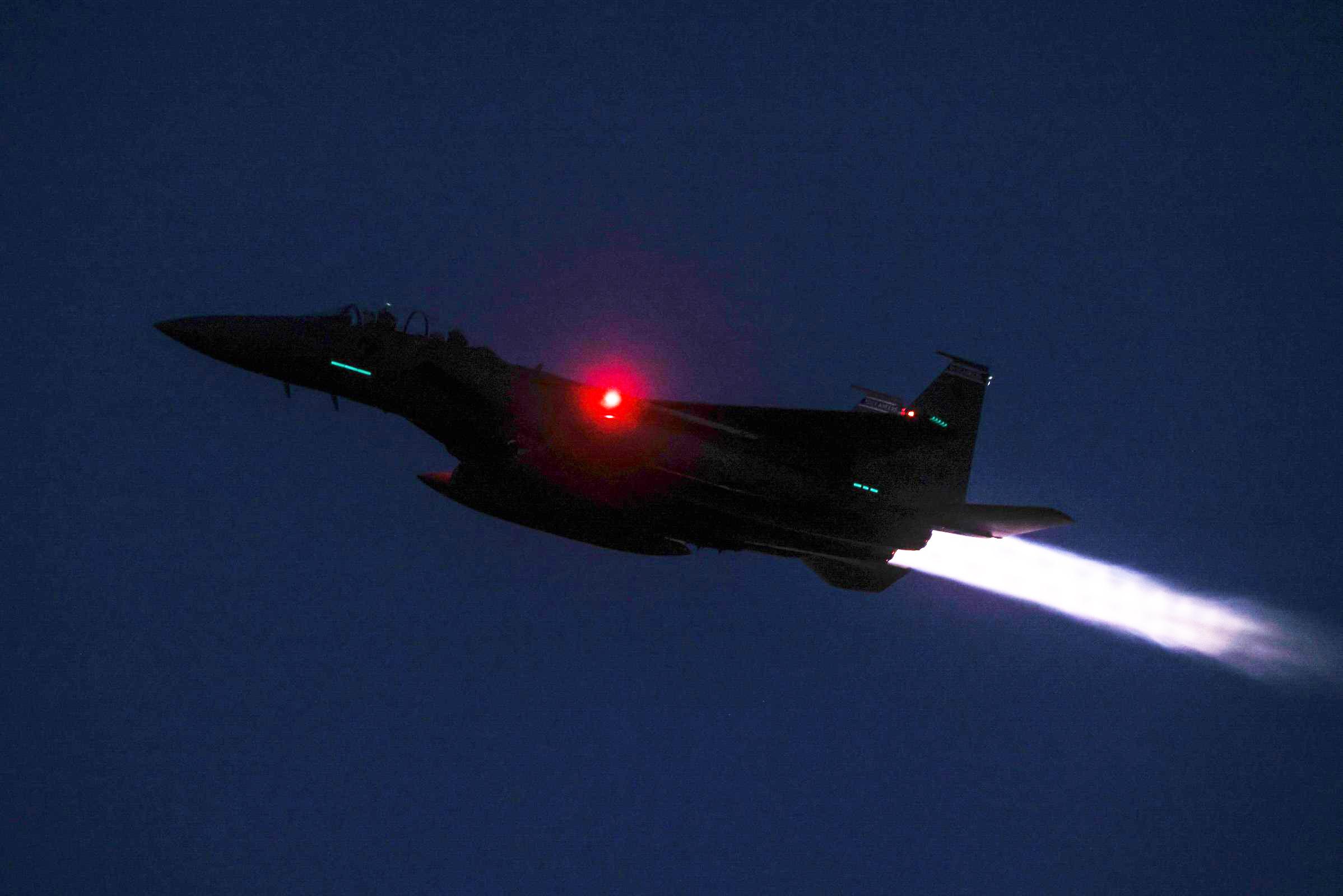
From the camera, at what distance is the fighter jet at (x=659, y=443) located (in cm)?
1936

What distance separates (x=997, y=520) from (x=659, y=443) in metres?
5.75

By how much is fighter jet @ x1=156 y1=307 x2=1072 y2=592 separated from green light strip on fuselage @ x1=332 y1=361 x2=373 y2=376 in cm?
6

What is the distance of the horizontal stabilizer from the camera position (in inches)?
718

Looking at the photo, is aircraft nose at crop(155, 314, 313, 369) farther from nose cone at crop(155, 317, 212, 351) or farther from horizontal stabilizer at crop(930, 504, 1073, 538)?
horizontal stabilizer at crop(930, 504, 1073, 538)

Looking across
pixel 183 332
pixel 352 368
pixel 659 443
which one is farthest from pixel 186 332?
pixel 659 443

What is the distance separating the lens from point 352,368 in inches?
794

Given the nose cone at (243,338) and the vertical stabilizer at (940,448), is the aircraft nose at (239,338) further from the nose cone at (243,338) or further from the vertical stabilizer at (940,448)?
the vertical stabilizer at (940,448)

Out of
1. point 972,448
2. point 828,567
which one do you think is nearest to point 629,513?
point 828,567

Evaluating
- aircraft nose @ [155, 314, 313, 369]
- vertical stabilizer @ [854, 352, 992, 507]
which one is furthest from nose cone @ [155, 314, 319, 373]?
vertical stabilizer @ [854, 352, 992, 507]

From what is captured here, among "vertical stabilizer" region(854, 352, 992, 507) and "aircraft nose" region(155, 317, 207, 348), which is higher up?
"vertical stabilizer" region(854, 352, 992, 507)

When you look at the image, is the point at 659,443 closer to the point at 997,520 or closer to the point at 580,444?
the point at 580,444

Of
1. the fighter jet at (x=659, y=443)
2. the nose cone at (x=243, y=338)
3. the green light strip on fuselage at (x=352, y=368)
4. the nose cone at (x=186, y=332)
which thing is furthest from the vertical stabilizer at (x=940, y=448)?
the nose cone at (x=186, y=332)

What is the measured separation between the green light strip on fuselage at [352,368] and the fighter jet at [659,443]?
6 cm

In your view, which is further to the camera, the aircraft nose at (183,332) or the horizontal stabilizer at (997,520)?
the aircraft nose at (183,332)
